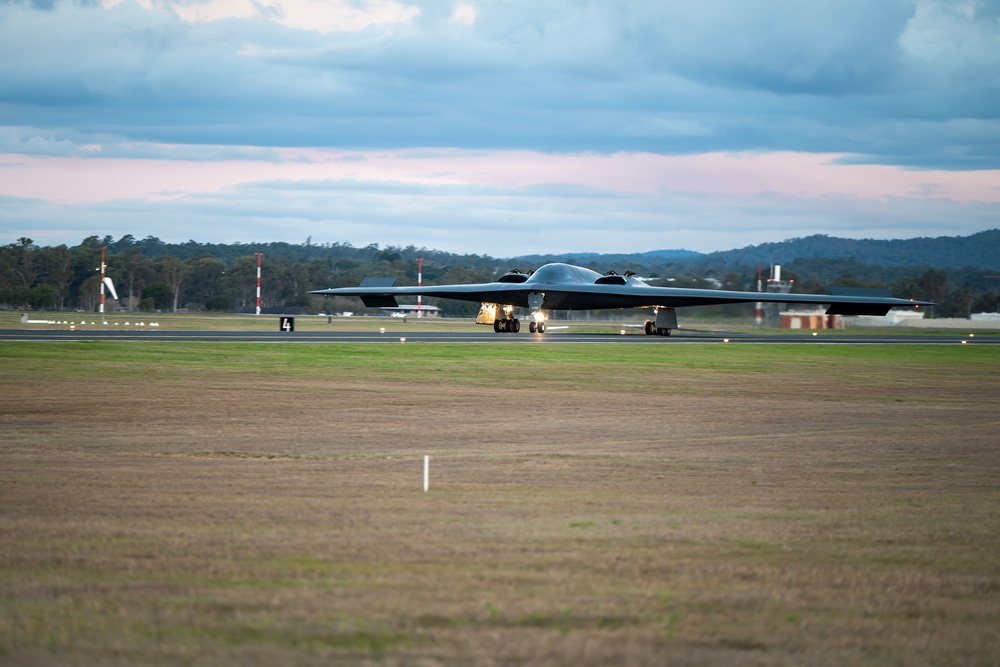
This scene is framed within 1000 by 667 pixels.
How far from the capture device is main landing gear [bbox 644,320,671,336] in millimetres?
60750

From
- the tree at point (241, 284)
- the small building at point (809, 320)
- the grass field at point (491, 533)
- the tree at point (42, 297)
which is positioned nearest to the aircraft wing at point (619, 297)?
the small building at point (809, 320)

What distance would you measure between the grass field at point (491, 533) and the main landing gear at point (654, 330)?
36631mm

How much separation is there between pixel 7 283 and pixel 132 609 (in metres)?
137

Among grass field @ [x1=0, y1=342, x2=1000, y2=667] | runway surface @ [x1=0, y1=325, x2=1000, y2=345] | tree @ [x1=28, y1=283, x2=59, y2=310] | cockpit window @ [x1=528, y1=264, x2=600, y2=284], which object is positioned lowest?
grass field @ [x1=0, y1=342, x2=1000, y2=667]

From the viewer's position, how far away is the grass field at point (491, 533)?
7.14 meters

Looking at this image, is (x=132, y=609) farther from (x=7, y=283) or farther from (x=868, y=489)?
(x=7, y=283)

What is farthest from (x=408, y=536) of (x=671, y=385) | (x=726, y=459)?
(x=671, y=385)

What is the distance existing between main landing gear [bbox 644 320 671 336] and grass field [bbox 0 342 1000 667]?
3663 cm

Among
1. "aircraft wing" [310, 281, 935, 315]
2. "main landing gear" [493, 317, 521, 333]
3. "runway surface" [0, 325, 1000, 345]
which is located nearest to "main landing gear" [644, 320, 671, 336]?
"aircraft wing" [310, 281, 935, 315]

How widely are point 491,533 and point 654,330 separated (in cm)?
5173

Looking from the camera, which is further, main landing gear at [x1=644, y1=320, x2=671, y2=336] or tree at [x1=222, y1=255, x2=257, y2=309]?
tree at [x1=222, y1=255, x2=257, y2=309]

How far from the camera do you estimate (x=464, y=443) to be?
57.4ft

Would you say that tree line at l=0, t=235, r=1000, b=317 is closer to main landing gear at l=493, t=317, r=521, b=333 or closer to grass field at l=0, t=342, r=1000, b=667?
main landing gear at l=493, t=317, r=521, b=333

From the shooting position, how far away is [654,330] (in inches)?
2409
